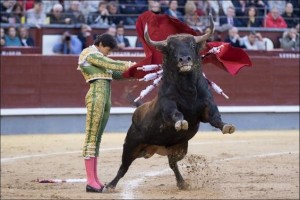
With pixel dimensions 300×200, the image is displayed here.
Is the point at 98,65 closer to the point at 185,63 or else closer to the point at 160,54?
the point at 160,54

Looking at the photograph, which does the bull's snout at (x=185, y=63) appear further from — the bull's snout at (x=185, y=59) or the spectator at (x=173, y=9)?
the spectator at (x=173, y=9)

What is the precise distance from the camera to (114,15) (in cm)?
1479

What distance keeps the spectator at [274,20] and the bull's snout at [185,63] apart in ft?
30.2

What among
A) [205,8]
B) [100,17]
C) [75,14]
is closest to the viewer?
[75,14]

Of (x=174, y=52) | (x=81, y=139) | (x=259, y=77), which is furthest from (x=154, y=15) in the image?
(x=259, y=77)

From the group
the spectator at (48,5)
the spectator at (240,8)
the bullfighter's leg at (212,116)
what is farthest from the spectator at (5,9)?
the bullfighter's leg at (212,116)

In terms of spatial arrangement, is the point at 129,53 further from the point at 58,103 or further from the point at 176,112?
the point at 176,112

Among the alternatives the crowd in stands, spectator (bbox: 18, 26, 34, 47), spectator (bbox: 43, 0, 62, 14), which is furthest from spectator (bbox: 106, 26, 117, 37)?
spectator (bbox: 18, 26, 34, 47)

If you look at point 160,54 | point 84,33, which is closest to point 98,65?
point 160,54

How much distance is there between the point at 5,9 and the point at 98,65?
637cm

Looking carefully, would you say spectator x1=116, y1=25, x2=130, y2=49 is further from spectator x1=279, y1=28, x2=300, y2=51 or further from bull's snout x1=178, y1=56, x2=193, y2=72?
bull's snout x1=178, y1=56, x2=193, y2=72

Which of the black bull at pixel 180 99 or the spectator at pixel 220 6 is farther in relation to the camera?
the spectator at pixel 220 6

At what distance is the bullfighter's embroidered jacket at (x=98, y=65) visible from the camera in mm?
8039

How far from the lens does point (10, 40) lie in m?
14.2
